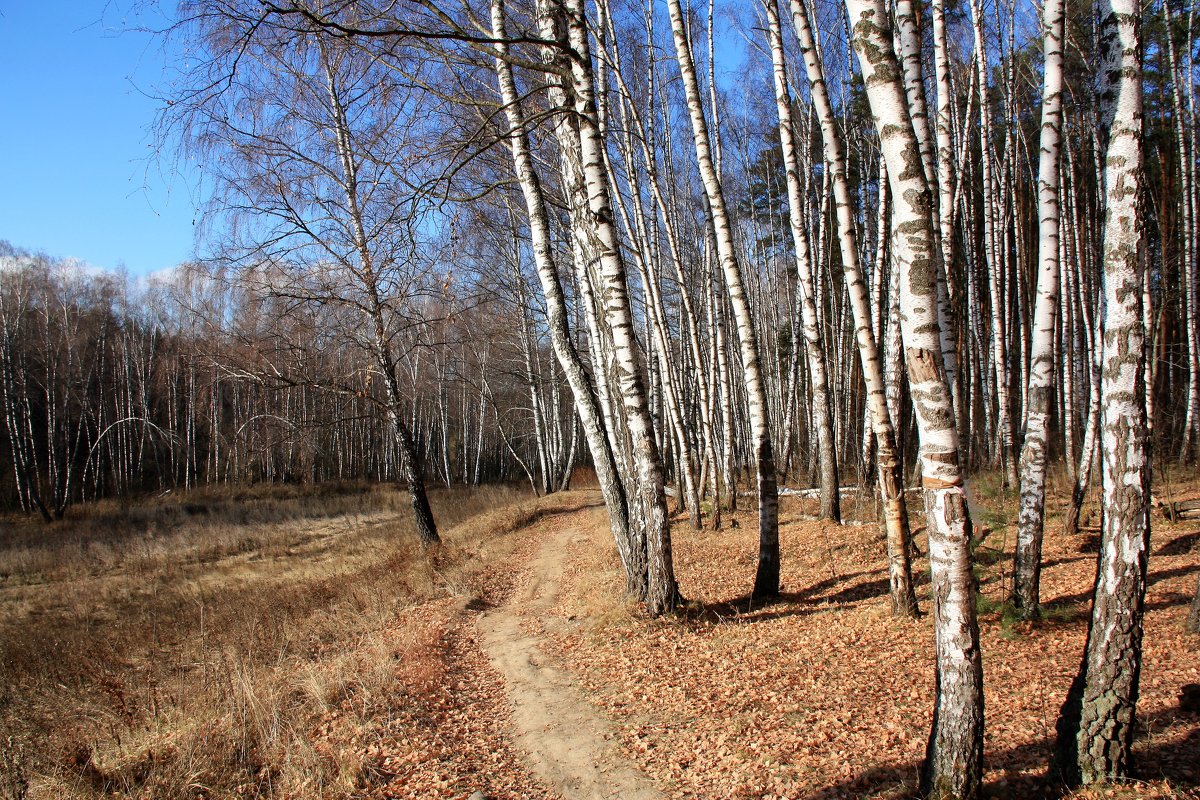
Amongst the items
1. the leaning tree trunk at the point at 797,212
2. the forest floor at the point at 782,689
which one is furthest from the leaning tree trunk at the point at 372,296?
the leaning tree trunk at the point at 797,212

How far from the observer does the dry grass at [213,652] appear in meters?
4.30

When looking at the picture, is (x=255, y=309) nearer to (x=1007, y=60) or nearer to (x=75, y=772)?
(x=75, y=772)

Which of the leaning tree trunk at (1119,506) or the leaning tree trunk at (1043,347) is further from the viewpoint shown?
the leaning tree trunk at (1043,347)

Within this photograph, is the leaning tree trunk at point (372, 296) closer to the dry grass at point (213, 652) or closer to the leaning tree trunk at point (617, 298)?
the dry grass at point (213, 652)

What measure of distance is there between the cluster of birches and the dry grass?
2.51m

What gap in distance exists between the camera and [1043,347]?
5145mm

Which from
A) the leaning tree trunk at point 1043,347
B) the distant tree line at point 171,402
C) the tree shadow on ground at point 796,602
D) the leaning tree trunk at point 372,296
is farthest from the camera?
the distant tree line at point 171,402

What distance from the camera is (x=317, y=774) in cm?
410

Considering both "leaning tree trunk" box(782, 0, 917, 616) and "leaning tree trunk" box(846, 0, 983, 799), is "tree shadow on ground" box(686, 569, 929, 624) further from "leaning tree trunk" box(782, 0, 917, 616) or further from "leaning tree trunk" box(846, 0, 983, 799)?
"leaning tree trunk" box(846, 0, 983, 799)

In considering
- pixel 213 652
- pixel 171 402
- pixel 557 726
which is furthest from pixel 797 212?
pixel 171 402

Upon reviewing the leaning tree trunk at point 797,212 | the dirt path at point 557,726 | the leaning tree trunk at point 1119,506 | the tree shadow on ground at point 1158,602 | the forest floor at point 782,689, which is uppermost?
the leaning tree trunk at point 797,212

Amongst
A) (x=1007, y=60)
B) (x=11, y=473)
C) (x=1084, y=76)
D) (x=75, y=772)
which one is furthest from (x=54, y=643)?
(x=11, y=473)

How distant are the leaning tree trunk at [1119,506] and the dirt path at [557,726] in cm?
208

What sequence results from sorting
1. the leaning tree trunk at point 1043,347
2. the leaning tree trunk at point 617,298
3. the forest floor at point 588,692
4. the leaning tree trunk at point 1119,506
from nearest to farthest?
the leaning tree trunk at point 1119,506 → the forest floor at point 588,692 → the leaning tree trunk at point 1043,347 → the leaning tree trunk at point 617,298
